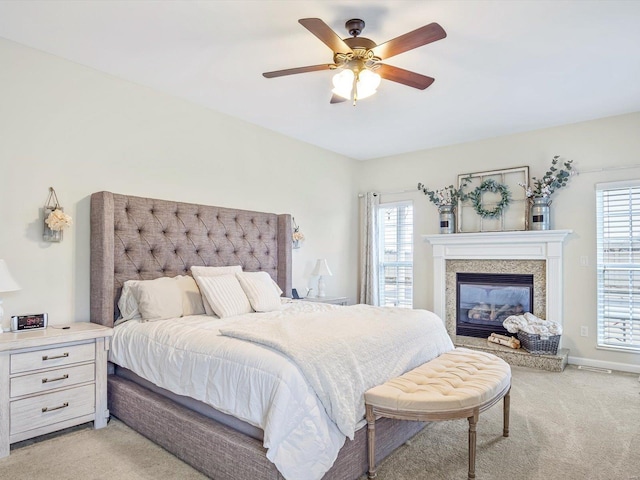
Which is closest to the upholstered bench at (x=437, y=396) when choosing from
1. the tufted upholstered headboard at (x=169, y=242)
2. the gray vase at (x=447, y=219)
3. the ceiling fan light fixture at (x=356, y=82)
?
the ceiling fan light fixture at (x=356, y=82)

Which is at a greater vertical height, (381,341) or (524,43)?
(524,43)

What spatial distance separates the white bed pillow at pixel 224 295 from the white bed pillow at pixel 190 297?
0.30 ft

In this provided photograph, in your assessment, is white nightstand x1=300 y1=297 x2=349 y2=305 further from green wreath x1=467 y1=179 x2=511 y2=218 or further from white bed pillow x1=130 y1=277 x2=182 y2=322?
green wreath x1=467 y1=179 x2=511 y2=218

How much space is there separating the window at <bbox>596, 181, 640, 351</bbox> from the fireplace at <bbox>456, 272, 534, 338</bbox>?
0.70 meters

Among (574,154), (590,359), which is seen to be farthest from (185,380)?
(574,154)

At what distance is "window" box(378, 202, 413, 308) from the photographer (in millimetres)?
5527

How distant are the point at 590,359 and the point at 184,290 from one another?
4104 millimetres

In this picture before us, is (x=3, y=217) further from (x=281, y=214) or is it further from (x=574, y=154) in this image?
(x=574, y=154)

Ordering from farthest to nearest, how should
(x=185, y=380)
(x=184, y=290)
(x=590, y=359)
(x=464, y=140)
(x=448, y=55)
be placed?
1. (x=464, y=140)
2. (x=590, y=359)
3. (x=184, y=290)
4. (x=448, y=55)
5. (x=185, y=380)

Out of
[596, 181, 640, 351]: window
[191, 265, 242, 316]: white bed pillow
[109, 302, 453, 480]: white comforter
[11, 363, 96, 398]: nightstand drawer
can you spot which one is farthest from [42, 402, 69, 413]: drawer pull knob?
[596, 181, 640, 351]: window

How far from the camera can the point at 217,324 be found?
8.79 feet

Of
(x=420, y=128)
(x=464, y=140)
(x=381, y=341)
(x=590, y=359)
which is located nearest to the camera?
(x=381, y=341)

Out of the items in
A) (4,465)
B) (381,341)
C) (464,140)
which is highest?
(464,140)

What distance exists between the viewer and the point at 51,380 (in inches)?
96.8
